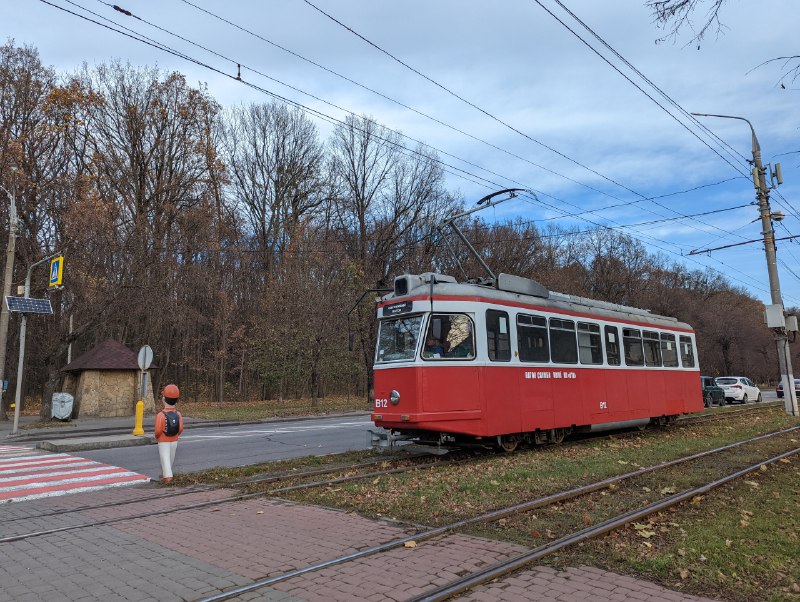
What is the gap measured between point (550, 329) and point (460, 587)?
27.5 ft

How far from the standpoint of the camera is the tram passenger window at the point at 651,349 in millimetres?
15438

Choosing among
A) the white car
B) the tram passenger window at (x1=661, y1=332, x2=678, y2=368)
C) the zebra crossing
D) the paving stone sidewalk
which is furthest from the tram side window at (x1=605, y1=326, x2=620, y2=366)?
the white car

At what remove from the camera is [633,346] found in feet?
48.8

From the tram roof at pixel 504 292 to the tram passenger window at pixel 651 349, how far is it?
170cm

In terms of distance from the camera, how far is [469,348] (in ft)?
33.9

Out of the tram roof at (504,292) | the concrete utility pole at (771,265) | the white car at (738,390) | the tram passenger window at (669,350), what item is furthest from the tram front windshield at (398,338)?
the white car at (738,390)

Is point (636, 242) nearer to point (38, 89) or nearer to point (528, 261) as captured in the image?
point (528, 261)

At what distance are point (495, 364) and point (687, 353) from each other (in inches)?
401

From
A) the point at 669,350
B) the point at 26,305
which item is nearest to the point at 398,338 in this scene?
the point at 669,350

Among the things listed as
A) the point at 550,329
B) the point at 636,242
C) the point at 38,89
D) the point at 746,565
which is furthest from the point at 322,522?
the point at 636,242

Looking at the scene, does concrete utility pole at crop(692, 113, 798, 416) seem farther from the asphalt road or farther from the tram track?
the asphalt road

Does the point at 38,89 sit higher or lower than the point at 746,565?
higher

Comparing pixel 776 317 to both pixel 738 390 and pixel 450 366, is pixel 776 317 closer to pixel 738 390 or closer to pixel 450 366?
pixel 738 390

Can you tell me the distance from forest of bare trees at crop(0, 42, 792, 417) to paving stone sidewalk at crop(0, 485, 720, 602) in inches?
723
